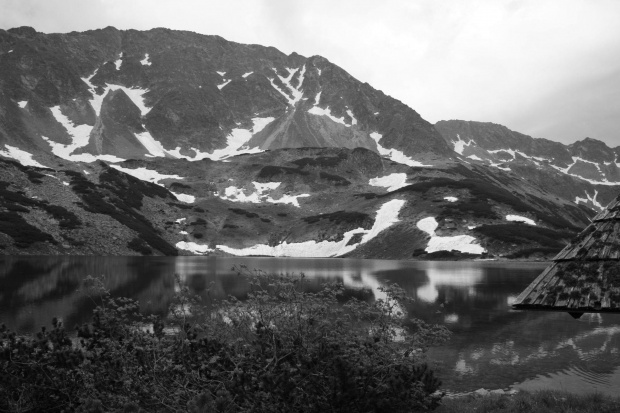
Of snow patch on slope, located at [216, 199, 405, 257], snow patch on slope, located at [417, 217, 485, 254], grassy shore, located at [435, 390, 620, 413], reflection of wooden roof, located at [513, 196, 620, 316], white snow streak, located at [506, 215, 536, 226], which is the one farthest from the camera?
white snow streak, located at [506, 215, 536, 226]

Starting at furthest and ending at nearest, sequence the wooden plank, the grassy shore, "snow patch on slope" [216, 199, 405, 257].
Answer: "snow patch on slope" [216, 199, 405, 257] < the grassy shore < the wooden plank

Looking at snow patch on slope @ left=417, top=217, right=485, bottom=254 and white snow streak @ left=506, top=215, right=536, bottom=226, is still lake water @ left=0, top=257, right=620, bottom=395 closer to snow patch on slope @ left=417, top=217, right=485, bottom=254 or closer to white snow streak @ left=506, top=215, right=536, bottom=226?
snow patch on slope @ left=417, top=217, right=485, bottom=254

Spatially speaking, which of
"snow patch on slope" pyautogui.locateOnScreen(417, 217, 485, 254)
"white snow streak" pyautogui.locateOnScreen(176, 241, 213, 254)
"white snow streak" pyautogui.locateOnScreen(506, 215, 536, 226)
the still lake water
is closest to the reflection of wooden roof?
the still lake water

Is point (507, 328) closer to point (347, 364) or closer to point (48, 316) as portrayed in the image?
point (347, 364)

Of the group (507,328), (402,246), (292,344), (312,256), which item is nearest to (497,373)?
(507,328)

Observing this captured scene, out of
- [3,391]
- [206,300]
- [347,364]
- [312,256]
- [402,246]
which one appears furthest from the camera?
[312,256]

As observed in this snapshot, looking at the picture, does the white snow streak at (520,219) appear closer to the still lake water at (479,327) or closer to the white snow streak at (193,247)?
the white snow streak at (193,247)

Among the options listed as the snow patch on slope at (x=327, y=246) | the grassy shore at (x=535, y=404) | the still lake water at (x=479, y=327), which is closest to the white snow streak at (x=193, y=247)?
the snow patch on slope at (x=327, y=246)
